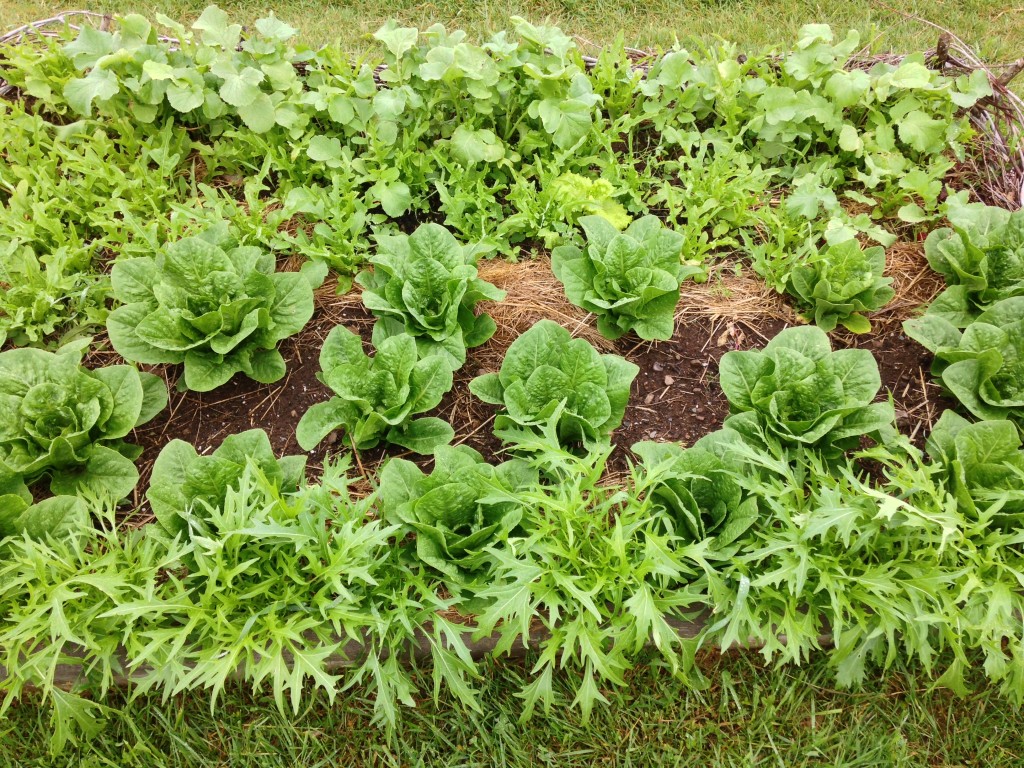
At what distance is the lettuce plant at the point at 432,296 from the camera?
2291 millimetres

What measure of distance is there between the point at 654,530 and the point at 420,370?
0.83 metres

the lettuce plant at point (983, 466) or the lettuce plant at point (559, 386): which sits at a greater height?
the lettuce plant at point (559, 386)

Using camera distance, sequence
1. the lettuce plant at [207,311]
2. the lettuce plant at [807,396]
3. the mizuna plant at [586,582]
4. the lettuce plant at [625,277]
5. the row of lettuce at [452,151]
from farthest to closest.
→ the row of lettuce at [452,151] → the lettuce plant at [625,277] → the lettuce plant at [207,311] → the lettuce plant at [807,396] → the mizuna plant at [586,582]

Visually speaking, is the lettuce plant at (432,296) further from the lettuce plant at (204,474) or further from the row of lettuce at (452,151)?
the lettuce plant at (204,474)

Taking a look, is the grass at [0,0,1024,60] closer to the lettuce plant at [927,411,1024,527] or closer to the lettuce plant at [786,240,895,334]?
the lettuce plant at [786,240,895,334]

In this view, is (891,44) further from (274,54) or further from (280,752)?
(280,752)

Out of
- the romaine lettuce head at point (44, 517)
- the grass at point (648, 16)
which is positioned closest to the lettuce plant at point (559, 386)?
the romaine lettuce head at point (44, 517)

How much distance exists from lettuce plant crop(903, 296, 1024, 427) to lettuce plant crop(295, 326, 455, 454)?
1564 mm

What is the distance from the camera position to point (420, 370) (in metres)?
2.18

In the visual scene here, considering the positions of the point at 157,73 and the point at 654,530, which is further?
the point at 157,73

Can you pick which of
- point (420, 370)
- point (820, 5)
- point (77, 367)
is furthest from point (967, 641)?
point (820, 5)

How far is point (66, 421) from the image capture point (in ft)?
7.00

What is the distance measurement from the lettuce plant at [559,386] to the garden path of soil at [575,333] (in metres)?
0.16

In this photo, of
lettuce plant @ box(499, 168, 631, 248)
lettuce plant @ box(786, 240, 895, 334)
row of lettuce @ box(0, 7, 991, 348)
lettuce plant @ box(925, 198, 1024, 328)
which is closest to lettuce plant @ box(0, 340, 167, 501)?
row of lettuce @ box(0, 7, 991, 348)
